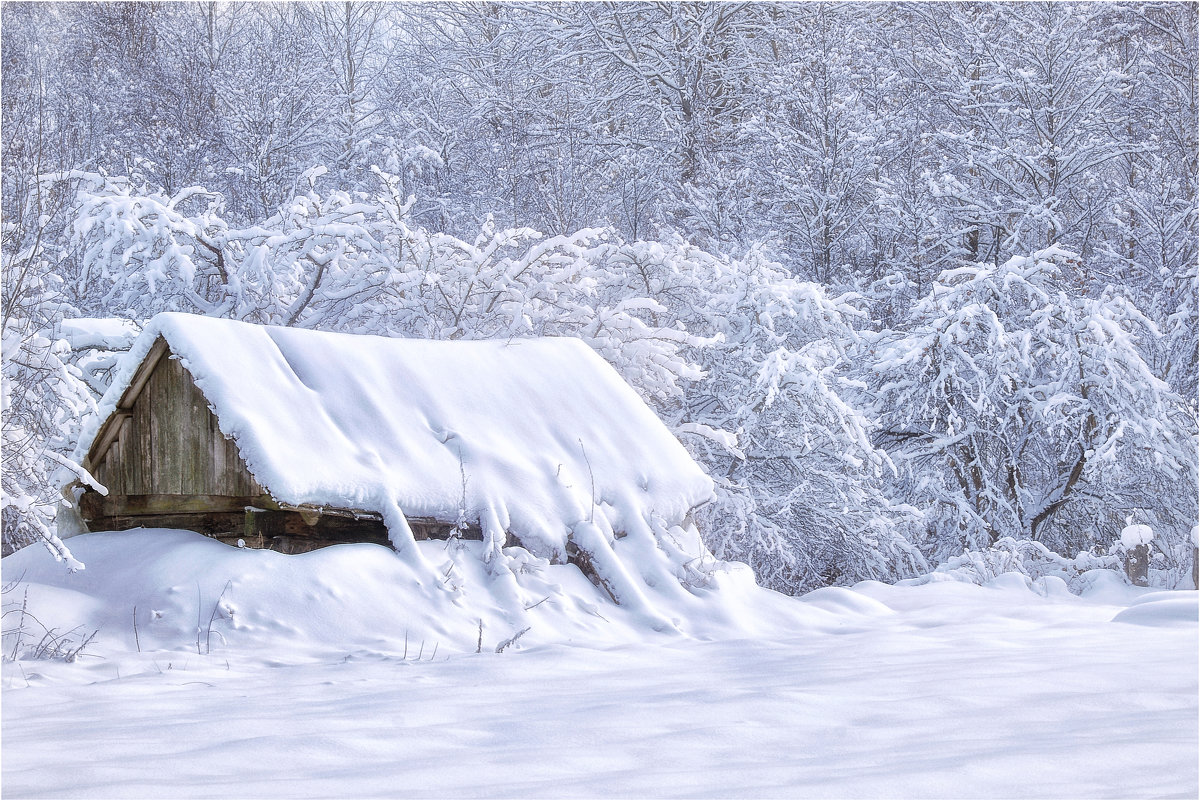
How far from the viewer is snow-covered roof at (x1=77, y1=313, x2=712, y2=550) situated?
21.6ft

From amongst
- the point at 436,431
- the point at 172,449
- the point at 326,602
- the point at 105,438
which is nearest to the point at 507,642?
the point at 326,602

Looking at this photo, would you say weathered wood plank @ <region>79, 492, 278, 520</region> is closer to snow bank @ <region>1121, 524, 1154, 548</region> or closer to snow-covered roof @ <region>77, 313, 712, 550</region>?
snow-covered roof @ <region>77, 313, 712, 550</region>

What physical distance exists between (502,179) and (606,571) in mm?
14568

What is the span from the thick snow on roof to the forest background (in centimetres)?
109

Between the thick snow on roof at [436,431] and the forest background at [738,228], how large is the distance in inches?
42.8

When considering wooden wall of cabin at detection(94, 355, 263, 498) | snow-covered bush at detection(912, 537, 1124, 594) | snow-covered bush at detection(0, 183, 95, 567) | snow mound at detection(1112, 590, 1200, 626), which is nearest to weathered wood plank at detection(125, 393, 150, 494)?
wooden wall of cabin at detection(94, 355, 263, 498)

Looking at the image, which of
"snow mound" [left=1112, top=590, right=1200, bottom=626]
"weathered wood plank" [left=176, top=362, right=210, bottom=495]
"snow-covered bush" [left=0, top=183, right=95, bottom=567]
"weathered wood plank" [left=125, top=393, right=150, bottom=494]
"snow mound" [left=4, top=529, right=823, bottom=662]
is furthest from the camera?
"weathered wood plank" [left=125, top=393, right=150, bottom=494]

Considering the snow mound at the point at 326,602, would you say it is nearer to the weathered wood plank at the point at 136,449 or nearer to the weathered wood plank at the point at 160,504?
the weathered wood plank at the point at 160,504

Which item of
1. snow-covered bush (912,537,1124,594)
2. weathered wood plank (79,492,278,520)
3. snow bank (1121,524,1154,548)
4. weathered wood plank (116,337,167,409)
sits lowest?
snow-covered bush (912,537,1124,594)

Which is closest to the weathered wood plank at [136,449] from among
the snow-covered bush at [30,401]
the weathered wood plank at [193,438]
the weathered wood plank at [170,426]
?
the weathered wood plank at [170,426]

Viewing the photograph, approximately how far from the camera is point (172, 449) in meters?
7.01

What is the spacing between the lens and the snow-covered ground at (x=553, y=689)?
3.08m

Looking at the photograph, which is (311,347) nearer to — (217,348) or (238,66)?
(217,348)

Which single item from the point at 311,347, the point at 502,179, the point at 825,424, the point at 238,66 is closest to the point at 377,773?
the point at 311,347
